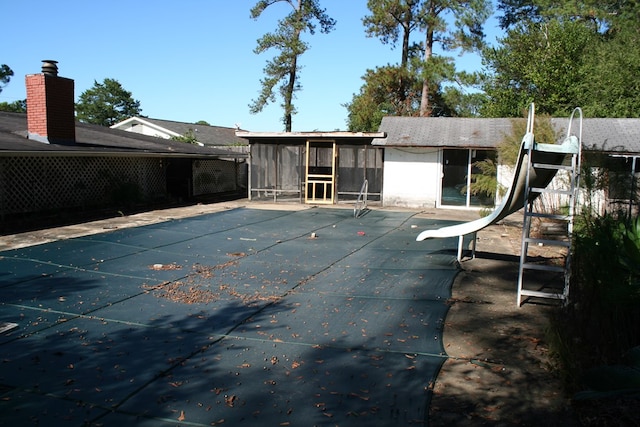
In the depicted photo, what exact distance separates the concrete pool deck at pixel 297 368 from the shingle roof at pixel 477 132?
1161 centimetres

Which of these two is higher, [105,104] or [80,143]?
[105,104]

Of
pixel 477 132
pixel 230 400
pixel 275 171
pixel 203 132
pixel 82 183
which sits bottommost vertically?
pixel 230 400

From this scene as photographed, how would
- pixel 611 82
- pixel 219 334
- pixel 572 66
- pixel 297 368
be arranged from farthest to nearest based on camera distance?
pixel 572 66, pixel 611 82, pixel 219 334, pixel 297 368

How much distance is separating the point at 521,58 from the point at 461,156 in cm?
1050

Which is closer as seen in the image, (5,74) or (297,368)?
(297,368)

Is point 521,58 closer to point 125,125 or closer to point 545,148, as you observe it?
point 545,148

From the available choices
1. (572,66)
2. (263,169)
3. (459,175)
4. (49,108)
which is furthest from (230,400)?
(572,66)

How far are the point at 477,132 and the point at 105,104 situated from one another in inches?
2362

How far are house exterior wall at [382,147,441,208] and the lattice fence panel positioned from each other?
7.99 metres

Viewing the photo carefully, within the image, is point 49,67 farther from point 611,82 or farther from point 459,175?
point 611,82

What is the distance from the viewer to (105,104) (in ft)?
217

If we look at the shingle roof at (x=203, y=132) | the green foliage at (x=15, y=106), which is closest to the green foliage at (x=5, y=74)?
the green foliage at (x=15, y=106)

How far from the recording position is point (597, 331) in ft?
13.6

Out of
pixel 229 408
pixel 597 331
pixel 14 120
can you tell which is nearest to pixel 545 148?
pixel 597 331
